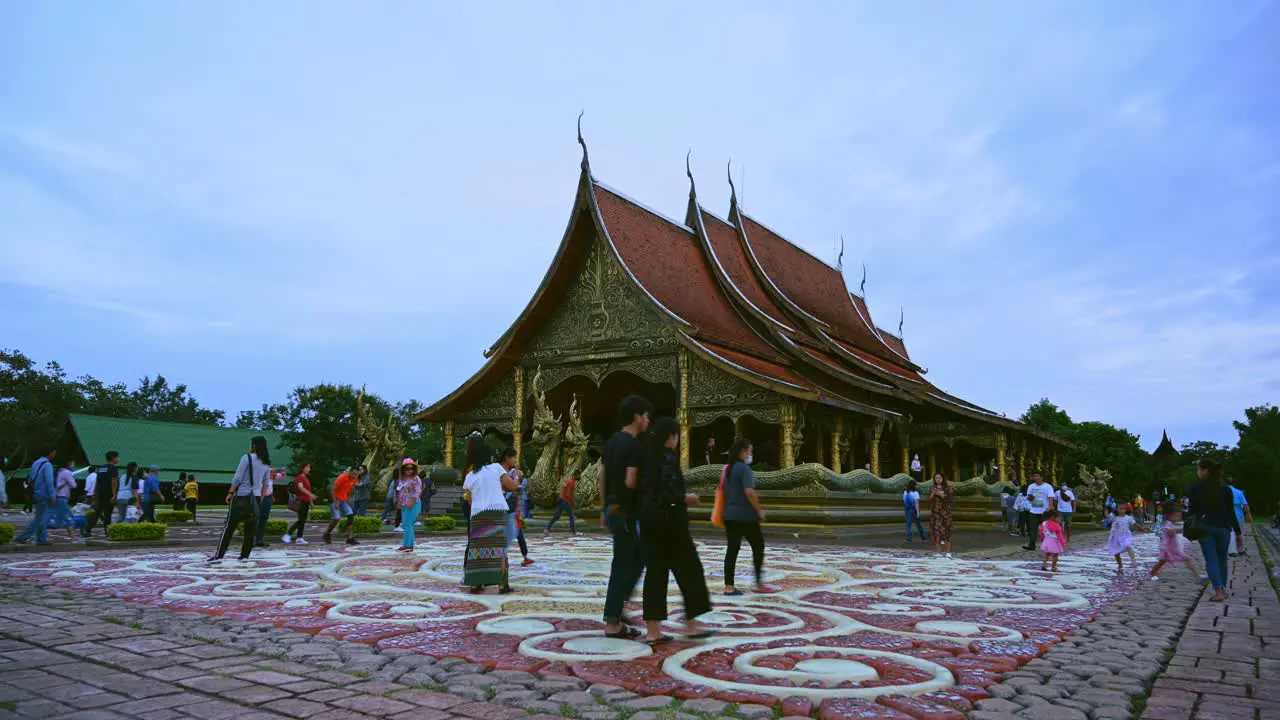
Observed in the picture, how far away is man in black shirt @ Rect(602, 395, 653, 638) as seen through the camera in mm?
4500

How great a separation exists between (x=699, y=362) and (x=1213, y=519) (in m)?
11.4

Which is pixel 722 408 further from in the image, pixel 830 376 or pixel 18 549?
pixel 18 549

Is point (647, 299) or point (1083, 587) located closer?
point (1083, 587)

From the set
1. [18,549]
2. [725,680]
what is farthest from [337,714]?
[18,549]

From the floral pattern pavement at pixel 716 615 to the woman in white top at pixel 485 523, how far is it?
0.67 ft

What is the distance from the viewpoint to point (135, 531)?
10656 mm

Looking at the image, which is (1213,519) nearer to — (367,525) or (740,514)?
(740,514)

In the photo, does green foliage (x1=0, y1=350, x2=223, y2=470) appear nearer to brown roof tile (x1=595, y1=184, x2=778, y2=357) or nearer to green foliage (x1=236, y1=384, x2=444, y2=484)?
green foliage (x1=236, y1=384, x2=444, y2=484)

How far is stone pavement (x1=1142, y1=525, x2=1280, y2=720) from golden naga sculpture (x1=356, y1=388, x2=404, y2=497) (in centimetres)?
1721

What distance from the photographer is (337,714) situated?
282cm

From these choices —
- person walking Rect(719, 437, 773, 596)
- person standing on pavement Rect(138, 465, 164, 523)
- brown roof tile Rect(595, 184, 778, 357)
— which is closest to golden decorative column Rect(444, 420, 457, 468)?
brown roof tile Rect(595, 184, 778, 357)

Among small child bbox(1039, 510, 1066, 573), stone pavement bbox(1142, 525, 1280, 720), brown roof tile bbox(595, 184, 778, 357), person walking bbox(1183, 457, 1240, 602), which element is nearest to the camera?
stone pavement bbox(1142, 525, 1280, 720)

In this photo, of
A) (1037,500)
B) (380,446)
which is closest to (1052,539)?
(1037,500)

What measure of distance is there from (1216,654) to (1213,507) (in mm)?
3134
